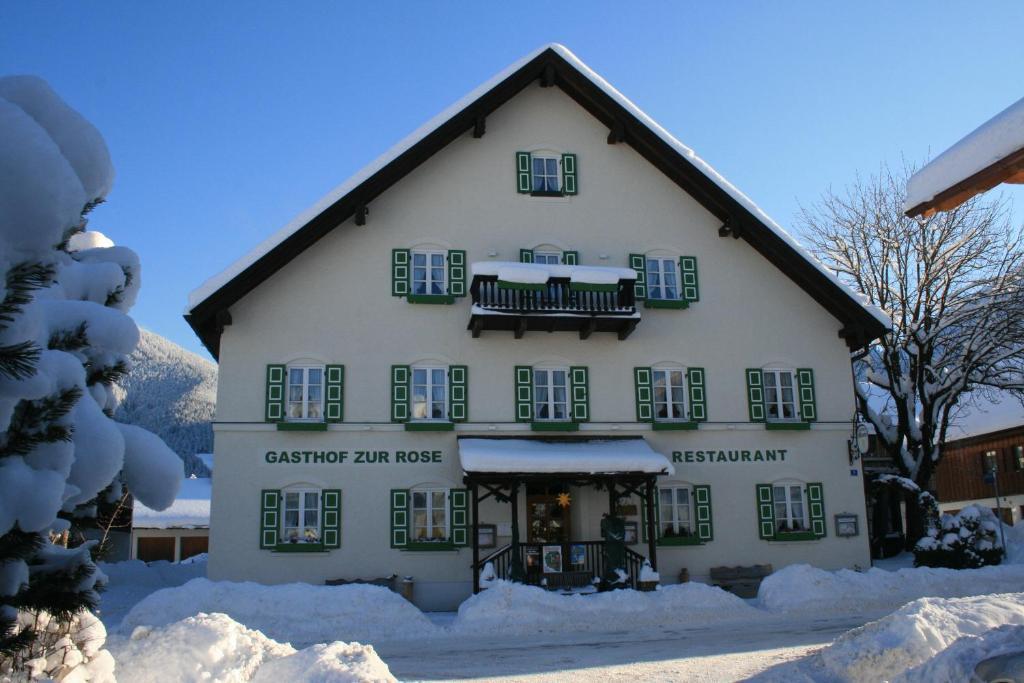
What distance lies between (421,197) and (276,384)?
548 cm

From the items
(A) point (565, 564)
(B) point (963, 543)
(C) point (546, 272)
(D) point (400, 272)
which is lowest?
(A) point (565, 564)

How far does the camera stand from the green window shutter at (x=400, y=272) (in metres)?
20.9

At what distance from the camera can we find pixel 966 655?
7355 millimetres

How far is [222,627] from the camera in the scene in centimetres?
944

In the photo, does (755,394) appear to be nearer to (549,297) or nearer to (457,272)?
(549,297)

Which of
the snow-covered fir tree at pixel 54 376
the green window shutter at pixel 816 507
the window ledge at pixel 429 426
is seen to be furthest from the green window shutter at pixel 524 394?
the snow-covered fir tree at pixel 54 376

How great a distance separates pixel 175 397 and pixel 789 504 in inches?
3800

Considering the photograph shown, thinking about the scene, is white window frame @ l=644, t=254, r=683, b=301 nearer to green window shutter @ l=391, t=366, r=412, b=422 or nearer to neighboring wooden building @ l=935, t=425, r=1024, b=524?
green window shutter @ l=391, t=366, r=412, b=422

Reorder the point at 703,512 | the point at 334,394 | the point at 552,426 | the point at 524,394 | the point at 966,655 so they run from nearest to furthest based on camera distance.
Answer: the point at 966,655 < the point at 334,394 < the point at 552,426 < the point at 524,394 < the point at 703,512

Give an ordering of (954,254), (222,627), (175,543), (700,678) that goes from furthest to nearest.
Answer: (175,543) < (954,254) < (700,678) < (222,627)

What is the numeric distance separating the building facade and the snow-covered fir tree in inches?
521

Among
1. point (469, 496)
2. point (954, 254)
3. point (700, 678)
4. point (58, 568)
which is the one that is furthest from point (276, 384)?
point (954, 254)

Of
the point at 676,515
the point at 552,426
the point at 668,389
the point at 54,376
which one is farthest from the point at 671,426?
the point at 54,376

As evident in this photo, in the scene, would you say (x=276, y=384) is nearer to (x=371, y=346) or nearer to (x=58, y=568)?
(x=371, y=346)
